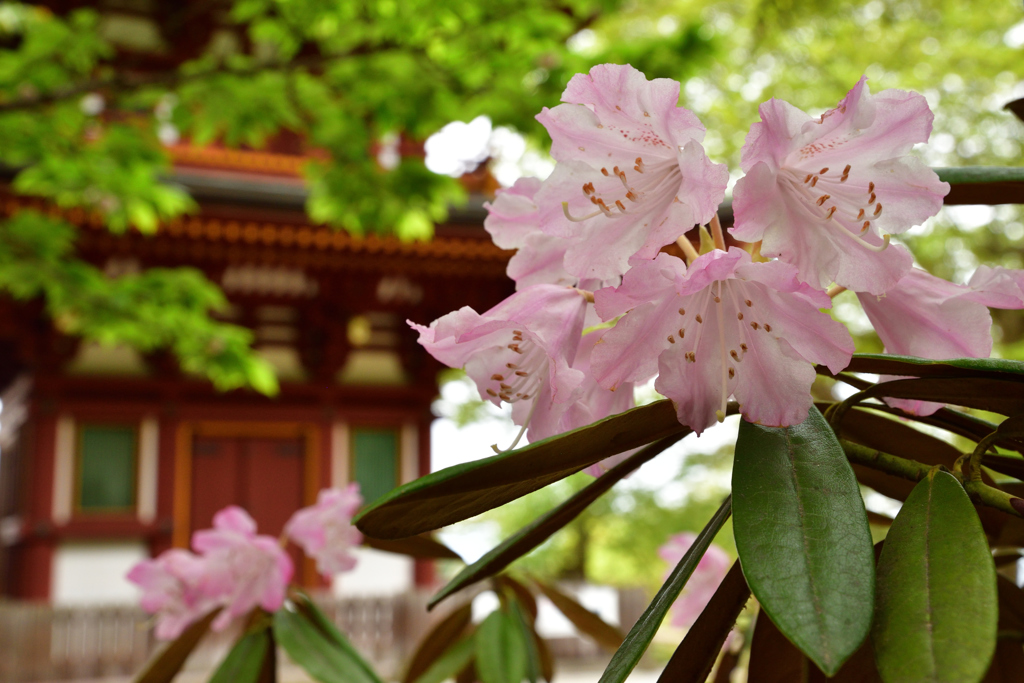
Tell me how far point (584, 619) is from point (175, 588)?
0.42m

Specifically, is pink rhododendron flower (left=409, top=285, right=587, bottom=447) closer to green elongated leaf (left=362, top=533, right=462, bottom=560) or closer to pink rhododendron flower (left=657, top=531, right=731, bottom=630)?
green elongated leaf (left=362, top=533, right=462, bottom=560)

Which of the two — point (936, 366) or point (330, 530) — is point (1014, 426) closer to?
point (936, 366)

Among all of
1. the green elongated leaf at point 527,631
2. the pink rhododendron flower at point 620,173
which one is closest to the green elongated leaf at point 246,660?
the green elongated leaf at point 527,631

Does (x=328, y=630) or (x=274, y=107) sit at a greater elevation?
(x=274, y=107)

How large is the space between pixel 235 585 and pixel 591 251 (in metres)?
0.62

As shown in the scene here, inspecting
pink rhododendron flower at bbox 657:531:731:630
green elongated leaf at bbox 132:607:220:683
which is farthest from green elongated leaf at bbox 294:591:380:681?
pink rhododendron flower at bbox 657:531:731:630

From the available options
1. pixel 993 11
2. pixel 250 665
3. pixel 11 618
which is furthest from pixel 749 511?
pixel 993 11

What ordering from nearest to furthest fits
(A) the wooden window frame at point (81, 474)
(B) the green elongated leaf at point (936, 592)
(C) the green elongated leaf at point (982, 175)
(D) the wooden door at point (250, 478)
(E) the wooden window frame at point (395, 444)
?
(B) the green elongated leaf at point (936, 592)
(C) the green elongated leaf at point (982, 175)
(A) the wooden window frame at point (81, 474)
(D) the wooden door at point (250, 478)
(E) the wooden window frame at point (395, 444)

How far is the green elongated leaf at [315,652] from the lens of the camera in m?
0.70

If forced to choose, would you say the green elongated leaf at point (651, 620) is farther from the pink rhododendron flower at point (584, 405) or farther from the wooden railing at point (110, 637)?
the wooden railing at point (110, 637)

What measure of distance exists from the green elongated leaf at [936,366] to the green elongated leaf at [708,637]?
0.12 meters

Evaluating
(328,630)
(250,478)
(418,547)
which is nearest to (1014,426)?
(418,547)

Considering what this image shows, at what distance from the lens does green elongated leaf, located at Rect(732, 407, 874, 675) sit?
296 millimetres

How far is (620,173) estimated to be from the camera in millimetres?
416
